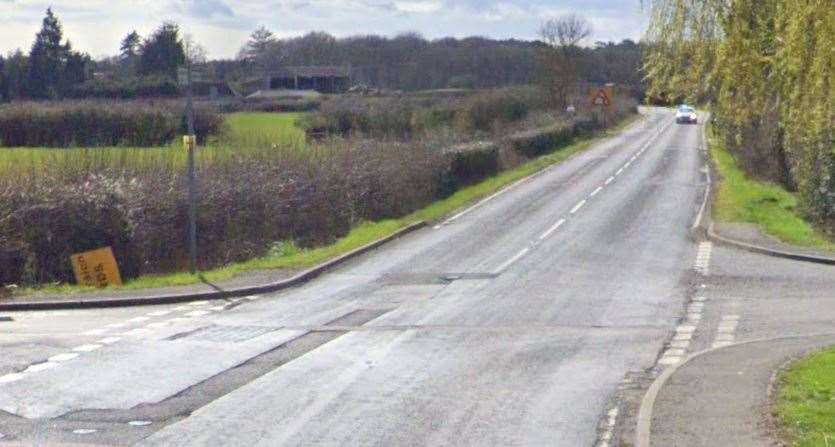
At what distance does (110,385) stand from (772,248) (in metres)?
18.6

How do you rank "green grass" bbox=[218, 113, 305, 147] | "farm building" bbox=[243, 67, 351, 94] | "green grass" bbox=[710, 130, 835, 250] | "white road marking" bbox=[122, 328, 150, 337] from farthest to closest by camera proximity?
"farm building" bbox=[243, 67, 351, 94], "green grass" bbox=[218, 113, 305, 147], "green grass" bbox=[710, 130, 835, 250], "white road marking" bbox=[122, 328, 150, 337]

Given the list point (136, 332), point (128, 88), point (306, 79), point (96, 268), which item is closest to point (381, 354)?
point (136, 332)

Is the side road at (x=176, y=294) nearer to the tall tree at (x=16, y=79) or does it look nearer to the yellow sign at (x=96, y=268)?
the yellow sign at (x=96, y=268)

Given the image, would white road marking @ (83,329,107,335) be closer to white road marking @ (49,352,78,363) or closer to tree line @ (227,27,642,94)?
white road marking @ (49,352,78,363)

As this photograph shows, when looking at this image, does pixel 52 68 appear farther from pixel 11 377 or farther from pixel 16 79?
pixel 11 377

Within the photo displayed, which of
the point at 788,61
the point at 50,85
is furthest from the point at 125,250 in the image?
the point at 50,85

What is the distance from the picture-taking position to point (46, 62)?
7794cm

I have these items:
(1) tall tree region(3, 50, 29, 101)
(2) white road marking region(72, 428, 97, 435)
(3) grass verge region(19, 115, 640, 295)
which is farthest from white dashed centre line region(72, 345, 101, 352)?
(1) tall tree region(3, 50, 29, 101)

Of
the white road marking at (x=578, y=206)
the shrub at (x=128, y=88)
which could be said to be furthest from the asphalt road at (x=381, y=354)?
the shrub at (x=128, y=88)

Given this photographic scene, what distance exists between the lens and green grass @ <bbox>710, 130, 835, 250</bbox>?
103 feet

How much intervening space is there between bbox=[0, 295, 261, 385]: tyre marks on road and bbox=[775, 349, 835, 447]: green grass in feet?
25.6

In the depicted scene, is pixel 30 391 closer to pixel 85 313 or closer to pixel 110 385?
pixel 110 385

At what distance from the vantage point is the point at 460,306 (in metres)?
20.8

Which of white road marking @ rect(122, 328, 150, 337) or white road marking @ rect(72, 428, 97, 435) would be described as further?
white road marking @ rect(122, 328, 150, 337)
